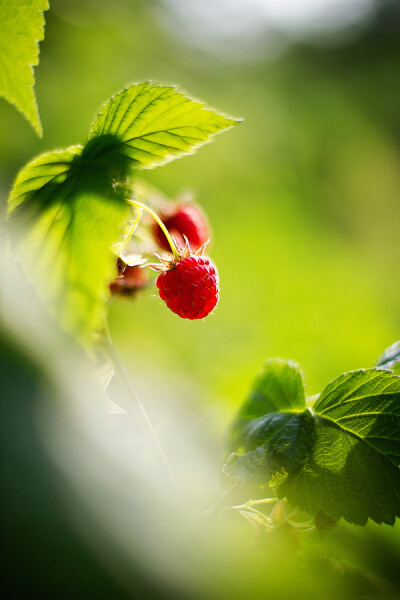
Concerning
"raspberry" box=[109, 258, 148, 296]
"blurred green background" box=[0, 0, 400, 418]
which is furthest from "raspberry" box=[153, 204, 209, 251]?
"blurred green background" box=[0, 0, 400, 418]

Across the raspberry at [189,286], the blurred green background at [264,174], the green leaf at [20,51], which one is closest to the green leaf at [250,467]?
the raspberry at [189,286]

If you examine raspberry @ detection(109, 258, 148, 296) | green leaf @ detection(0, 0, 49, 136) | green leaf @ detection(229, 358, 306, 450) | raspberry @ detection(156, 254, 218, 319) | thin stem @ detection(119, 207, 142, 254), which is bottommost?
green leaf @ detection(229, 358, 306, 450)

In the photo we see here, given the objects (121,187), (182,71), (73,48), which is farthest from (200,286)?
(182,71)

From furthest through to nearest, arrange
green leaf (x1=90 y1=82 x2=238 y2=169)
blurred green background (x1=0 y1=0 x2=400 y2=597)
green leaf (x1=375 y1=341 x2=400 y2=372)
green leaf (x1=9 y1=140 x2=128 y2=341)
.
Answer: blurred green background (x1=0 y1=0 x2=400 y2=597), green leaf (x1=375 y1=341 x2=400 y2=372), green leaf (x1=90 y1=82 x2=238 y2=169), green leaf (x1=9 y1=140 x2=128 y2=341)

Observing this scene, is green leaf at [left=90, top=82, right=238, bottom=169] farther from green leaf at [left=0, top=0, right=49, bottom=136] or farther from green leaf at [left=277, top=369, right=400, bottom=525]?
green leaf at [left=277, top=369, right=400, bottom=525]

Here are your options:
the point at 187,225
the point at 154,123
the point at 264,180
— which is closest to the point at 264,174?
the point at 264,180

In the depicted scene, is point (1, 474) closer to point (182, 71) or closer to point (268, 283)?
point (268, 283)

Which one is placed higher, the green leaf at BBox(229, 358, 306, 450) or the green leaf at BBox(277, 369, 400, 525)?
the green leaf at BBox(229, 358, 306, 450)
